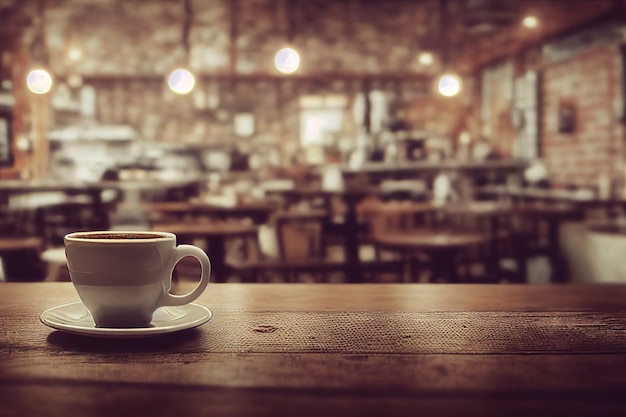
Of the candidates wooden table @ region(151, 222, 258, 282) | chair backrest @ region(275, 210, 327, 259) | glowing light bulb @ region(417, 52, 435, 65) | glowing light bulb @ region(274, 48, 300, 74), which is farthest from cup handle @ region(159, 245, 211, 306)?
glowing light bulb @ region(417, 52, 435, 65)

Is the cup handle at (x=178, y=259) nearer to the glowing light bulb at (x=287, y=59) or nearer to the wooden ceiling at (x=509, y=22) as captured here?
the glowing light bulb at (x=287, y=59)

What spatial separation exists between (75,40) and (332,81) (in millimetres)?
3991

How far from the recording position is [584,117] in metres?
7.23

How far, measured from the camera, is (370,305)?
3.42ft

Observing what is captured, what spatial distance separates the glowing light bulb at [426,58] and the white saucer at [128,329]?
9420 mm

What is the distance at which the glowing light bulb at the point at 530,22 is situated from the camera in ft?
25.5

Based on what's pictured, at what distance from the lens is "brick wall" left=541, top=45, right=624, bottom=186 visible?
6684 mm

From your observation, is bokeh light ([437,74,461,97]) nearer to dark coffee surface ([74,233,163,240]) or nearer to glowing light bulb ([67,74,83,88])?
glowing light bulb ([67,74,83,88])

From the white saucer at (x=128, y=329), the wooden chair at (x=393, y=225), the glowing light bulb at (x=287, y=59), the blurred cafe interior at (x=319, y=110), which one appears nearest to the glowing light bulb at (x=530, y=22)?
the blurred cafe interior at (x=319, y=110)

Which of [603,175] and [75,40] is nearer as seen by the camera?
[603,175]

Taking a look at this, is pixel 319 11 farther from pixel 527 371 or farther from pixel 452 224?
pixel 527 371

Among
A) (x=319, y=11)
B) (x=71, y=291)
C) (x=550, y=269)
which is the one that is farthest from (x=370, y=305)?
(x=319, y=11)

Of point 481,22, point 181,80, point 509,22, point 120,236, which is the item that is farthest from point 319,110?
point 120,236

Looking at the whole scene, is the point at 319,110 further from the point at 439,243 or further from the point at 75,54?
the point at 439,243
